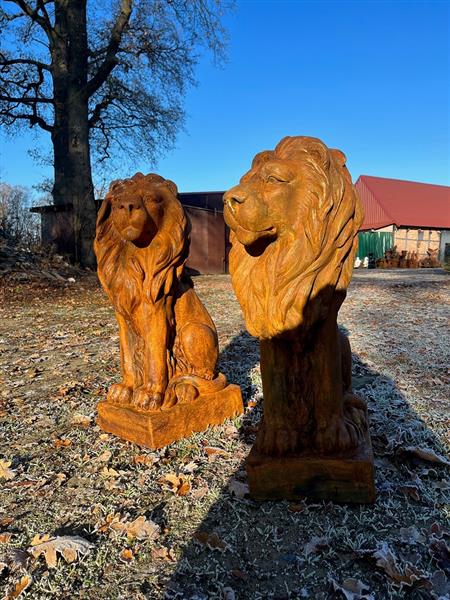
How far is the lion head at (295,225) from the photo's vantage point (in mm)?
1783

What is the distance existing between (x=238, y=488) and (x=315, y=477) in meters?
0.47

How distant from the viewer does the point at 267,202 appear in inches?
70.4

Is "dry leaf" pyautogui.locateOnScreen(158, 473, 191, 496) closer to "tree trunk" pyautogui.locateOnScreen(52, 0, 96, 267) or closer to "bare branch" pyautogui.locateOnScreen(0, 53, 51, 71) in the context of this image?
"tree trunk" pyautogui.locateOnScreen(52, 0, 96, 267)

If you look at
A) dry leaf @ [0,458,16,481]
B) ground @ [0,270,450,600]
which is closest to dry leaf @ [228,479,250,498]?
ground @ [0,270,450,600]

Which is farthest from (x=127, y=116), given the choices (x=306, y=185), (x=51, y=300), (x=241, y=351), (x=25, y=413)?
(x=306, y=185)

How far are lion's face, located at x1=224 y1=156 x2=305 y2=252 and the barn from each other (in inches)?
1029

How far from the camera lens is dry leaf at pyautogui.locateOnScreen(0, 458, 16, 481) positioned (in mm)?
2667

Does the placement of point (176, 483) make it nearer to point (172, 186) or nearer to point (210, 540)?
point (210, 540)

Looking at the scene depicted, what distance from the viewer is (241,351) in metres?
5.44

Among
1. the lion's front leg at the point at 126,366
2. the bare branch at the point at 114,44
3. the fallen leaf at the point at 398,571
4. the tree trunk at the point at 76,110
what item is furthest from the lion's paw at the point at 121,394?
the bare branch at the point at 114,44

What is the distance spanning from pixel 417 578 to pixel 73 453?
2.12 m

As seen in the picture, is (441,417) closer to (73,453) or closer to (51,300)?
(73,453)

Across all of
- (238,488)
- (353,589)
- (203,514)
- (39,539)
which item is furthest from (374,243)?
(39,539)

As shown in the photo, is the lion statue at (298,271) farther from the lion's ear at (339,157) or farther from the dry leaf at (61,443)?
the dry leaf at (61,443)
